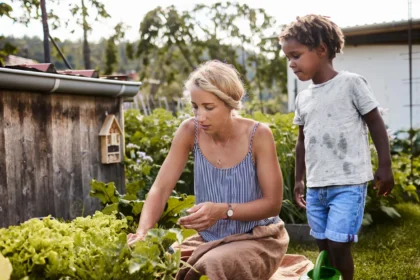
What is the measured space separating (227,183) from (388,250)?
274 centimetres

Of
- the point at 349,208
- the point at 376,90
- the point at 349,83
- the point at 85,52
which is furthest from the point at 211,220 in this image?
the point at 85,52

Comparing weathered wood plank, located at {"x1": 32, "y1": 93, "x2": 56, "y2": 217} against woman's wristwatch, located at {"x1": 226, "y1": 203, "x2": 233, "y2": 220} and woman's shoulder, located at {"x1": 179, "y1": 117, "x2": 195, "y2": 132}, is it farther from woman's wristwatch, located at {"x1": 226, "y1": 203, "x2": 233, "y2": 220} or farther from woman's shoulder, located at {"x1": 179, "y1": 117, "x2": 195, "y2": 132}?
woman's wristwatch, located at {"x1": 226, "y1": 203, "x2": 233, "y2": 220}

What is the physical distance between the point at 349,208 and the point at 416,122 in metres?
9.76

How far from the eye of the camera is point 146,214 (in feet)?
7.68

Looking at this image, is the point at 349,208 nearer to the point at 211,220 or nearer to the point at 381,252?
the point at 211,220

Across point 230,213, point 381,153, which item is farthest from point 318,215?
point 230,213

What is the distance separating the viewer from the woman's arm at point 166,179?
7.65 feet

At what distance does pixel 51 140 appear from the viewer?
396 centimetres

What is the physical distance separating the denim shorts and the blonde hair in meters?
0.89

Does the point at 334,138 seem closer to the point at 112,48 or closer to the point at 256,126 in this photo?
the point at 256,126

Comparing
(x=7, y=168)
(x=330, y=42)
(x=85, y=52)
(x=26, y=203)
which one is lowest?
(x=26, y=203)

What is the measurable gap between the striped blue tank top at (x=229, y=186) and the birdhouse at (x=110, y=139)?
193 cm

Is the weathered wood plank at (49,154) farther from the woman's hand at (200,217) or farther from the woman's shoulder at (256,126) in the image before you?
the woman's hand at (200,217)

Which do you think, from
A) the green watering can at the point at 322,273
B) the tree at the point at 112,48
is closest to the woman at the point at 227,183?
the green watering can at the point at 322,273
